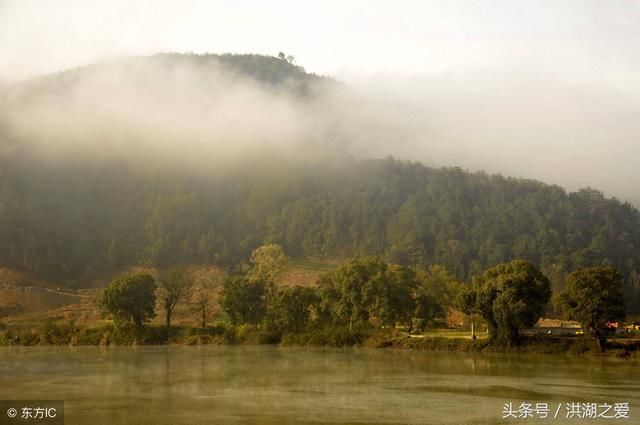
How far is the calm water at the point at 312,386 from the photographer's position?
36.7 meters

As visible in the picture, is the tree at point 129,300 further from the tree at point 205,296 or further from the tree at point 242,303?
the tree at point 205,296

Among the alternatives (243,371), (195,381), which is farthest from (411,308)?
(195,381)

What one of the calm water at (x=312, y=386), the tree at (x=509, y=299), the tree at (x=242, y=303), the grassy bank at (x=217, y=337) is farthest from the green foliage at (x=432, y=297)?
the tree at (x=242, y=303)

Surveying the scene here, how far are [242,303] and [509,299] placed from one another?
43.4 metres

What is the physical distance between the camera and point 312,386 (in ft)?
161

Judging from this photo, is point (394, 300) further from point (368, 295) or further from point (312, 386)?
point (312, 386)

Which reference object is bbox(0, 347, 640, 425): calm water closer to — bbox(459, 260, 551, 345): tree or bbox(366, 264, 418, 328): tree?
bbox(459, 260, 551, 345): tree

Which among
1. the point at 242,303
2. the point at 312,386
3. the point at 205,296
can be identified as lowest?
the point at 312,386

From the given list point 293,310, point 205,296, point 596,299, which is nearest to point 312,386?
point 596,299

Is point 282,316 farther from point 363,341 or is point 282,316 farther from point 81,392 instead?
point 81,392

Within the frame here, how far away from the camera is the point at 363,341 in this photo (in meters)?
92.0

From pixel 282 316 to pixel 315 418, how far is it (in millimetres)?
63799

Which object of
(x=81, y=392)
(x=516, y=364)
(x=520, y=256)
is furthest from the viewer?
(x=520, y=256)

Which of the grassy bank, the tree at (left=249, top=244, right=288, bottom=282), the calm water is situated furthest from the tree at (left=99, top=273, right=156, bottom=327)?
the tree at (left=249, top=244, right=288, bottom=282)
